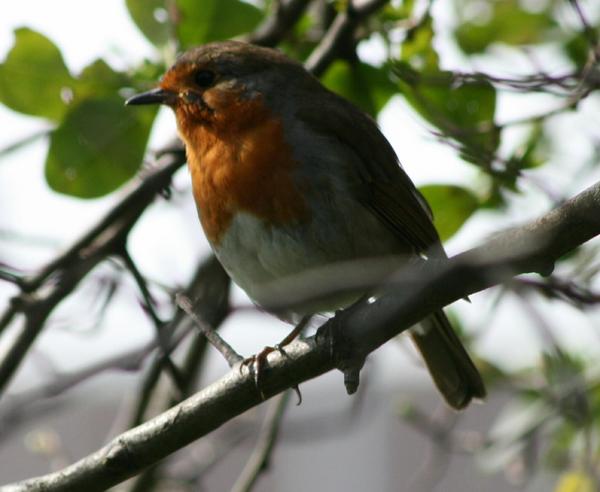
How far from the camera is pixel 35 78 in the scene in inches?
153

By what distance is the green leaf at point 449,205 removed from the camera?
3883 millimetres

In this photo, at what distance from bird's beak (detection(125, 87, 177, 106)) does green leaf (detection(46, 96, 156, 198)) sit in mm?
38

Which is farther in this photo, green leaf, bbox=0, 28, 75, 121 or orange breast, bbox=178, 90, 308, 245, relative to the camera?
green leaf, bbox=0, 28, 75, 121

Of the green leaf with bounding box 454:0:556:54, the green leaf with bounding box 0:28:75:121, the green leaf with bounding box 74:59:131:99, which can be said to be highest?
the green leaf with bounding box 0:28:75:121

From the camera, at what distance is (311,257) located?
365cm

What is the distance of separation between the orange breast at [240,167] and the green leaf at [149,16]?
10.8 inches

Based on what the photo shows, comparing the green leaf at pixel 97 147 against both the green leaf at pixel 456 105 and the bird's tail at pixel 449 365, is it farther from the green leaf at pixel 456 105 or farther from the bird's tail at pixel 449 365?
the bird's tail at pixel 449 365

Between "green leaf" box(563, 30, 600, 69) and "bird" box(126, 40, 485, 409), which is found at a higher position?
"bird" box(126, 40, 485, 409)

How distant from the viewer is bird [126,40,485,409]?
366 cm

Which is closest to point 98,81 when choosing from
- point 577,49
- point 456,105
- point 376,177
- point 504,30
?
point 376,177

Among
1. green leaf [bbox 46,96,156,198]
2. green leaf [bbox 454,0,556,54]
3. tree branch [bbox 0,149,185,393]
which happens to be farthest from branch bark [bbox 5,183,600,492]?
green leaf [bbox 454,0,556,54]

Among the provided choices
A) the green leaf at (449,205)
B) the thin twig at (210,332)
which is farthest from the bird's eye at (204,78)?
the thin twig at (210,332)

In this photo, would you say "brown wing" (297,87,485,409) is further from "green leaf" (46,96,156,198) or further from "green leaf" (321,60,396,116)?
"green leaf" (46,96,156,198)

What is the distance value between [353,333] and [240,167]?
1138 mm
